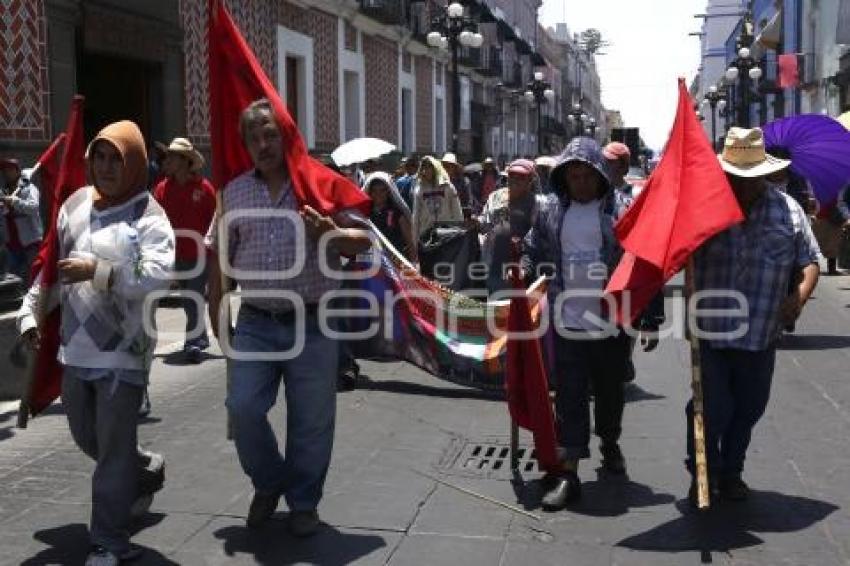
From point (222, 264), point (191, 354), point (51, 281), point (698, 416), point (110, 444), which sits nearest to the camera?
point (110, 444)

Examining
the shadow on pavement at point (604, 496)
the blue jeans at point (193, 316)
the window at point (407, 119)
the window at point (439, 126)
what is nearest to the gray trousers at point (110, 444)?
the shadow on pavement at point (604, 496)

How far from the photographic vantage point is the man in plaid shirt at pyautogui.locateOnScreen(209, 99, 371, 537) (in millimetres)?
4496

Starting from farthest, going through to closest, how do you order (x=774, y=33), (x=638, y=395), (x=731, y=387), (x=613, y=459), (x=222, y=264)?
(x=774, y=33)
(x=638, y=395)
(x=613, y=459)
(x=731, y=387)
(x=222, y=264)

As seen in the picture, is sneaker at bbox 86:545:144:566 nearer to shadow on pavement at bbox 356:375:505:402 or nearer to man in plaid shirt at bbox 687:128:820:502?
man in plaid shirt at bbox 687:128:820:502

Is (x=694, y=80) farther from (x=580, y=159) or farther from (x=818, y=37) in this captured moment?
(x=580, y=159)

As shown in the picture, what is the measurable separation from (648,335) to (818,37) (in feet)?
113

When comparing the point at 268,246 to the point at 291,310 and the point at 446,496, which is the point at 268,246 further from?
the point at 446,496

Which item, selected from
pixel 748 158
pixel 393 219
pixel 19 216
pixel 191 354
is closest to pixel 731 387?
pixel 748 158

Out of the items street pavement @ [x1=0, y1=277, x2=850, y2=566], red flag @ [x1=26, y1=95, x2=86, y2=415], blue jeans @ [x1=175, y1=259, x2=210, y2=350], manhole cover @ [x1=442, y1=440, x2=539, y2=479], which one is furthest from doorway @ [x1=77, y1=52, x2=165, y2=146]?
red flag @ [x1=26, y1=95, x2=86, y2=415]

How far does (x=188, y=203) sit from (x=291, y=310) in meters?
4.44

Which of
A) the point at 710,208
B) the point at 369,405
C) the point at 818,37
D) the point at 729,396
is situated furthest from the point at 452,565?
the point at 818,37

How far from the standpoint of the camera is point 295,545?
454 cm

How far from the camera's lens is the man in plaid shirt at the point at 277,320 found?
4.50 m

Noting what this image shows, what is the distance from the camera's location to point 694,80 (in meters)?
123
